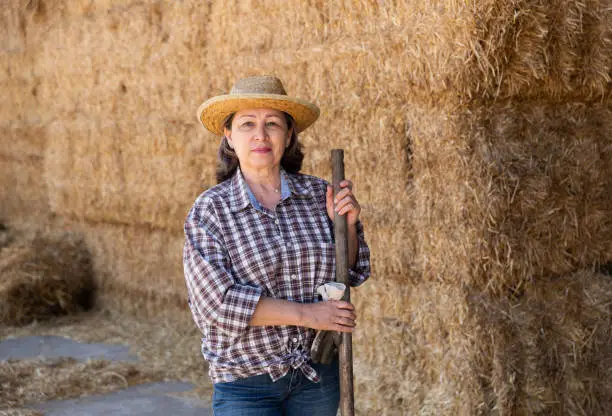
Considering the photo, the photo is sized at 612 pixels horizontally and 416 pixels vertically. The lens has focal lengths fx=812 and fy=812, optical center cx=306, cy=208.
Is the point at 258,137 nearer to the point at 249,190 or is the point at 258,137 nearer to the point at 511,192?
the point at 249,190

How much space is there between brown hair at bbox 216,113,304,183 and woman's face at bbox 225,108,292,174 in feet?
0.29

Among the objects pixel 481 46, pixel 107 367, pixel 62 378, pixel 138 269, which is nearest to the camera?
pixel 481 46

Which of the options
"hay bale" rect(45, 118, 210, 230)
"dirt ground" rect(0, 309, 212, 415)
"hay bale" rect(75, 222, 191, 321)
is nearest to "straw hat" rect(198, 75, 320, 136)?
"dirt ground" rect(0, 309, 212, 415)

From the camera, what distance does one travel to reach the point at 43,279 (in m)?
7.29

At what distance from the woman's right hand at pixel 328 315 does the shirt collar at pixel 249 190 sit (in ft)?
1.25

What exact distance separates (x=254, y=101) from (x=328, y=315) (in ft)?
2.46

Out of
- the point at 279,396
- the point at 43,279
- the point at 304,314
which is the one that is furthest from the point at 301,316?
the point at 43,279

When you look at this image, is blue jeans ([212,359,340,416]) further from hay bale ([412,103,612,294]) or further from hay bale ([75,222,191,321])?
hay bale ([75,222,191,321])

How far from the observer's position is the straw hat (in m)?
2.68

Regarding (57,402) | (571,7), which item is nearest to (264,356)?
(571,7)

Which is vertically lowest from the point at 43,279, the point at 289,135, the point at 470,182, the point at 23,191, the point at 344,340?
the point at 43,279

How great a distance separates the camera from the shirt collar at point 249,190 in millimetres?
2625

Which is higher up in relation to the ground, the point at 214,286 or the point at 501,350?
the point at 214,286

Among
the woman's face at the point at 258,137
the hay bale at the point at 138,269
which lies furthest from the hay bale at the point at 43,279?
the woman's face at the point at 258,137
